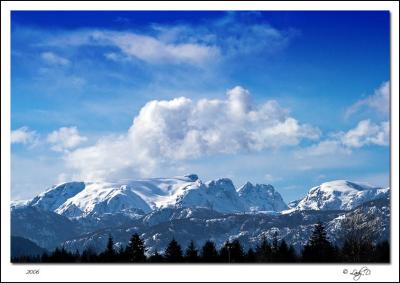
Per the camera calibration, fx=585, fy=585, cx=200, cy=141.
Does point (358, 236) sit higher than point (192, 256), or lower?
higher

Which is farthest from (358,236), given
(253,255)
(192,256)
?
(192,256)

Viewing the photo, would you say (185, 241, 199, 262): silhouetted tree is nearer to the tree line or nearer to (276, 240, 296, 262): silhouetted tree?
the tree line

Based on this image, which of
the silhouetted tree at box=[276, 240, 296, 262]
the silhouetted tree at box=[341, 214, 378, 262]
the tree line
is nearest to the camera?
the tree line

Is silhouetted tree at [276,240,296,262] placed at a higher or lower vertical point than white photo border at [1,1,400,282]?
lower

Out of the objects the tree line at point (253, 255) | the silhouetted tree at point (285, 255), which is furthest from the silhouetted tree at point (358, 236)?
the silhouetted tree at point (285, 255)

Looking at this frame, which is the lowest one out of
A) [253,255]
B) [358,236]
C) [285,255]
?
[253,255]

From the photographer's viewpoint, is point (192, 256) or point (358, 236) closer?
point (358, 236)

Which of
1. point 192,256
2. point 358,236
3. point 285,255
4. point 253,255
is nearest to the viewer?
point 358,236

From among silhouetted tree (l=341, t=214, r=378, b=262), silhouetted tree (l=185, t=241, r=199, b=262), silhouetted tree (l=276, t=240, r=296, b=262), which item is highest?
silhouetted tree (l=341, t=214, r=378, b=262)

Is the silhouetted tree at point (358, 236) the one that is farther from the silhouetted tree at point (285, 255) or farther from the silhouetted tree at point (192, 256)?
the silhouetted tree at point (192, 256)

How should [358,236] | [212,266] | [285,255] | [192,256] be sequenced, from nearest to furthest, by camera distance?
[212,266], [358,236], [285,255], [192,256]

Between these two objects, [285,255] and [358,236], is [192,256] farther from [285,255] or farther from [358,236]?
[358,236]

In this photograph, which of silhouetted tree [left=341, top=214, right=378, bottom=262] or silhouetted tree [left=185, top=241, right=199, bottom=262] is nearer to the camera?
silhouetted tree [left=341, top=214, right=378, bottom=262]

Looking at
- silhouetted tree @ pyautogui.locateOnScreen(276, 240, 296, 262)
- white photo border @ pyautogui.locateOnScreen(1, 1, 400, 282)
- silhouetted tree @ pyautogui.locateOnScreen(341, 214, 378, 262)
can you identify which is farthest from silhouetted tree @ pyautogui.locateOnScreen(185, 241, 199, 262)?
white photo border @ pyautogui.locateOnScreen(1, 1, 400, 282)
